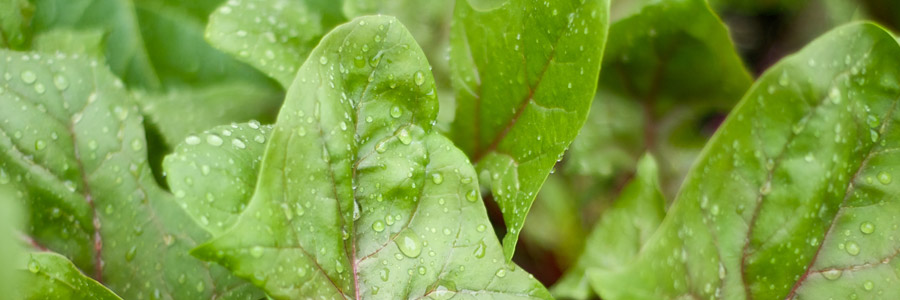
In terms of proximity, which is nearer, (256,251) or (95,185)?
(256,251)

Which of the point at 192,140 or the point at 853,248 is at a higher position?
the point at 192,140

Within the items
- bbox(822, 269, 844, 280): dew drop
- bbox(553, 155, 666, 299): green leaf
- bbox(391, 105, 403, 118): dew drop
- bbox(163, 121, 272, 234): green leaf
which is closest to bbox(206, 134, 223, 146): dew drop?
bbox(163, 121, 272, 234): green leaf

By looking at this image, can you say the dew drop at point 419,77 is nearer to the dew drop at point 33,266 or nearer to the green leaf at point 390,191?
the green leaf at point 390,191

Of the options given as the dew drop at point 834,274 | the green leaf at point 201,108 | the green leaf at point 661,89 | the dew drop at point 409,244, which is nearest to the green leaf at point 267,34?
the green leaf at point 201,108

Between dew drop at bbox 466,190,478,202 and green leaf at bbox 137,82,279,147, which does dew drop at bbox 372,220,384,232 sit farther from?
green leaf at bbox 137,82,279,147

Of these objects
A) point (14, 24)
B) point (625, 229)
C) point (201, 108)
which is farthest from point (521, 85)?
point (14, 24)

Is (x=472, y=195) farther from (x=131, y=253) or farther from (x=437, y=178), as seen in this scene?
(x=131, y=253)
